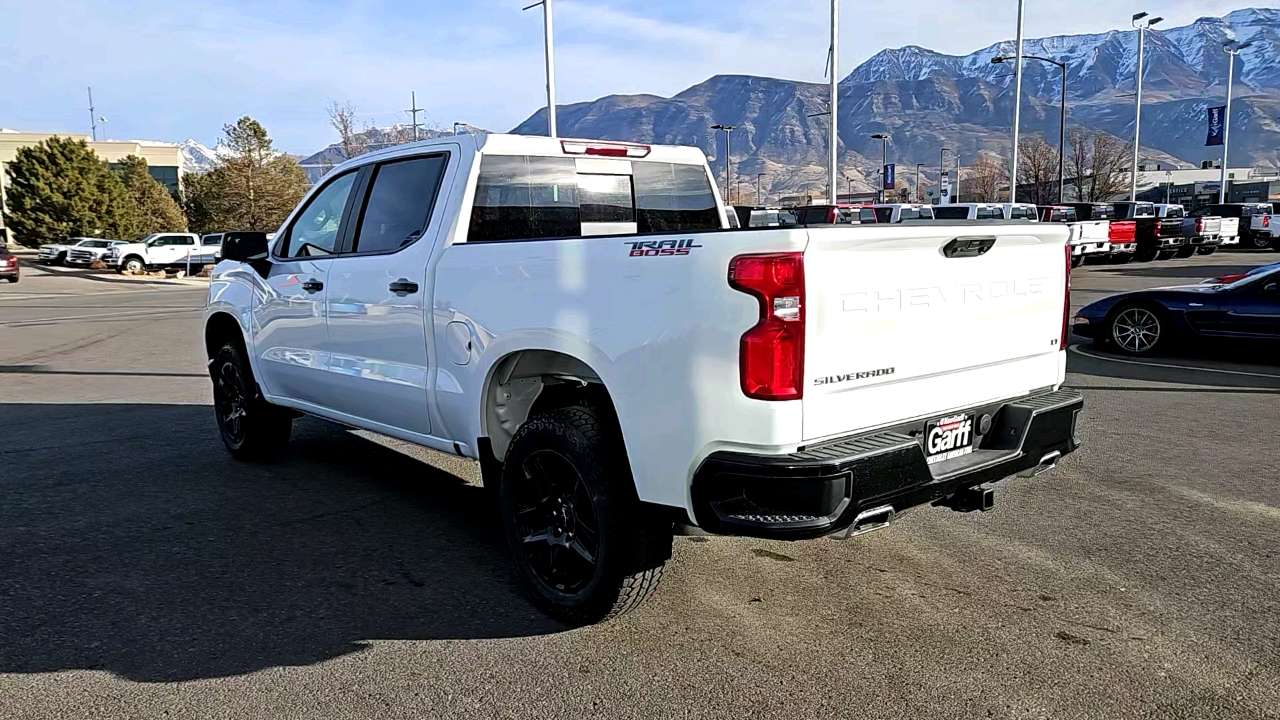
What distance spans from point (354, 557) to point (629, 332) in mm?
2175

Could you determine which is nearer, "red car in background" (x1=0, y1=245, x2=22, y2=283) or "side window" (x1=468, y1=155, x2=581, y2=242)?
"side window" (x1=468, y1=155, x2=581, y2=242)

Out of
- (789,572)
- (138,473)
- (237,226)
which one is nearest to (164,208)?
(237,226)

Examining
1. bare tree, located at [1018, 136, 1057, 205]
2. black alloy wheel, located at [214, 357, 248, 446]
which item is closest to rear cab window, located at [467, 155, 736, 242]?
black alloy wheel, located at [214, 357, 248, 446]

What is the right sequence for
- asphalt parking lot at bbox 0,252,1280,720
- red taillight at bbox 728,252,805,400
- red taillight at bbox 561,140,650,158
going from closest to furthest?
red taillight at bbox 728,252,805,400, asphalt parking lot at bbox 0,252,1280,720, red taillight at bbox 561,140,650,158

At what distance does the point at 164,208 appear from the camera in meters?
59.4

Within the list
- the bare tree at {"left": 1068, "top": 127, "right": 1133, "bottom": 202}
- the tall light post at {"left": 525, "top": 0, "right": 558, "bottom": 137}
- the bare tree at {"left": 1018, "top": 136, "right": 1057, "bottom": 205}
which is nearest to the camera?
the tall light post at {"left": 525, "top": 0, "right": 558, "bottom": 137}

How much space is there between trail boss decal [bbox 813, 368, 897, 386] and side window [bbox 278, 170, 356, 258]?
337 cm

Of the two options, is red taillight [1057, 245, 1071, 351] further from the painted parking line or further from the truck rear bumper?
the painted parking line

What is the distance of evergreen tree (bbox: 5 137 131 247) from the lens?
172 ft

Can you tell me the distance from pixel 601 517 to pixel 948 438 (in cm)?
137

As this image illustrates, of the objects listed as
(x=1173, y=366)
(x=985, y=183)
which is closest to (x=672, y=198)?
(x=1173, y=366)

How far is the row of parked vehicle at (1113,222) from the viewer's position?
86.8 ft

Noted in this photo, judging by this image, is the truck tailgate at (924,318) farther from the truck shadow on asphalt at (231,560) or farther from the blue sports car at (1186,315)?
the blue sports car at (1186,315)

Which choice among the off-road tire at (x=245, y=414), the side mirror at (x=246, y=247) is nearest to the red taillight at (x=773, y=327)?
the side mirror at (x=246, y=247)
